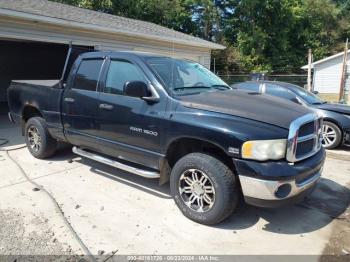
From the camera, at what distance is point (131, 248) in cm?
345

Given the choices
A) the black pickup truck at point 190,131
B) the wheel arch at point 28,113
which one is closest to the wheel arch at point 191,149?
the black pickup truck at point 190,131

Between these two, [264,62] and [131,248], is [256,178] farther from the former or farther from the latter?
[264,62]

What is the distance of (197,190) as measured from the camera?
154 inches

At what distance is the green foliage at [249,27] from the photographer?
30734mm

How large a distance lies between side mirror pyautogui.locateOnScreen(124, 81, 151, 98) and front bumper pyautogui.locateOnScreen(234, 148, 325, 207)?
59.2 inches

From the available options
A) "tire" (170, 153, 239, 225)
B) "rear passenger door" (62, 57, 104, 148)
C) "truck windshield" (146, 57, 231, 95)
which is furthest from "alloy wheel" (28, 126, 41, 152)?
"tire" (170, 153, 239, 225)

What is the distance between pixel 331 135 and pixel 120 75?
214 inches

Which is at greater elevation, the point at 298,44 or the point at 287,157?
the point at 298,44

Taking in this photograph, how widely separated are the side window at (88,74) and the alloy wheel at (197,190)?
2.09 meters

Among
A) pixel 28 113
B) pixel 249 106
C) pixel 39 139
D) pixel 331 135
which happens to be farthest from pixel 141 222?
pixel 331 135

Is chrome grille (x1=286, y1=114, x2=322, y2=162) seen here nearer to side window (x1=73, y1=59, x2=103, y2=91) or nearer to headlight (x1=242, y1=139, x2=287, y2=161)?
headlight (x1=242, y1=139, x2=287, y2=161)

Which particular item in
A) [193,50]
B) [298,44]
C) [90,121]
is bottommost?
[90,121]

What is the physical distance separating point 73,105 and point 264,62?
29333 mm

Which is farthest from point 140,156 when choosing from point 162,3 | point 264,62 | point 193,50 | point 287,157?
point 264,62
